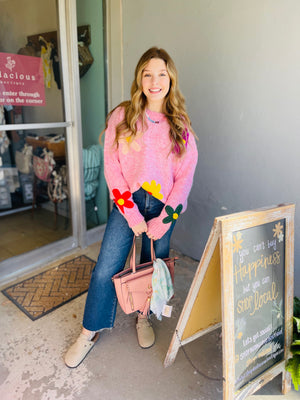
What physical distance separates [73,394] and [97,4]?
10.1 ft

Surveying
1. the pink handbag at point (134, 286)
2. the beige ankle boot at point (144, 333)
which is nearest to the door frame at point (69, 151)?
the beige ankle boot at point (144, 333)

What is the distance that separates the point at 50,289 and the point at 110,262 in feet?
3.14

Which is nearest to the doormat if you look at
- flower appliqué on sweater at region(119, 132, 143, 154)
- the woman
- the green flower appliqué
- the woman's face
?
the woman

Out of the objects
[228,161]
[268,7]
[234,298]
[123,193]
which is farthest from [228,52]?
[234,298]

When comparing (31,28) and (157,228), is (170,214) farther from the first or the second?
(31,28)

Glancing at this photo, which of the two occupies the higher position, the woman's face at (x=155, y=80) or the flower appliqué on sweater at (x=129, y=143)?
the woman's face at (x=155, y=80)

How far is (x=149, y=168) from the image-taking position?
164 cm

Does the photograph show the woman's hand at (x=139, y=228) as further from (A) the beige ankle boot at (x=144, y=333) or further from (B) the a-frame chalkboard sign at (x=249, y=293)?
(A) the beige ankle boot at (x=144, y=333)

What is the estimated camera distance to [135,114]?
165 cm

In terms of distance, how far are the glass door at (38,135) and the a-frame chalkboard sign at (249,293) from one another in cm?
171

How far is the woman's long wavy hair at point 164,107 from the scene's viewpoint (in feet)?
5.37

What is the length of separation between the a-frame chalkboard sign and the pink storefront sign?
1.91 m

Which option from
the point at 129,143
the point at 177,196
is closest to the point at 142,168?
the point at 129,143

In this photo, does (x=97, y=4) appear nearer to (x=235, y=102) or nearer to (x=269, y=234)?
(x=235, y=102)
